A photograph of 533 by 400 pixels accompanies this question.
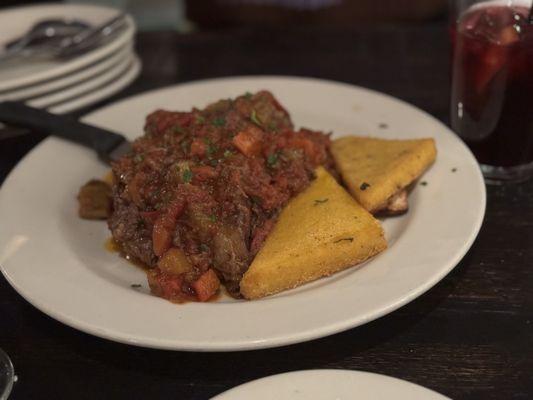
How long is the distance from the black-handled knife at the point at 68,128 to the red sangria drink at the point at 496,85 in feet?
4.97

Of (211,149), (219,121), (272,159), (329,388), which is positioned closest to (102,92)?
(219,121)

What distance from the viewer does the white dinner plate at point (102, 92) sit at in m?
3.60

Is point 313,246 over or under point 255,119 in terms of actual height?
under

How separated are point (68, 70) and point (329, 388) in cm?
246

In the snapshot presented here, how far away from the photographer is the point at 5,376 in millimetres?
1938

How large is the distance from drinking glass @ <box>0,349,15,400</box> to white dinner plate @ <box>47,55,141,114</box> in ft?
5.89

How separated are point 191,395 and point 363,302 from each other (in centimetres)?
57

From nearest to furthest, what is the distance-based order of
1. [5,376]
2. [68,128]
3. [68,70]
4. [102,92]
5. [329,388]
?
1. [329,388]
2. [5,376]
3. [68,128]
4. [68,70]
5. [102,92]

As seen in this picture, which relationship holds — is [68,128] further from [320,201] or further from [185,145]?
[320,201]

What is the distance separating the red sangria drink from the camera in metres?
2.65

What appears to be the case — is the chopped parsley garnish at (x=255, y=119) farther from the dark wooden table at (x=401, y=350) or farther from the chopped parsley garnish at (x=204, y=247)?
the dark wooden table at (x=401, y=350)

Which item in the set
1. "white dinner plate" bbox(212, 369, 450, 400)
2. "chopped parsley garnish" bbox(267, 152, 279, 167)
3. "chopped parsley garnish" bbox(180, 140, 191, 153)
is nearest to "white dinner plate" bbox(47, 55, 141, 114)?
"chopped parsley garnish" bbox(180, 140, 191, 153)

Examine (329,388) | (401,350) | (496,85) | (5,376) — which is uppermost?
(496,85)

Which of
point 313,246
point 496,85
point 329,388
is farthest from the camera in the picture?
point 496,85
